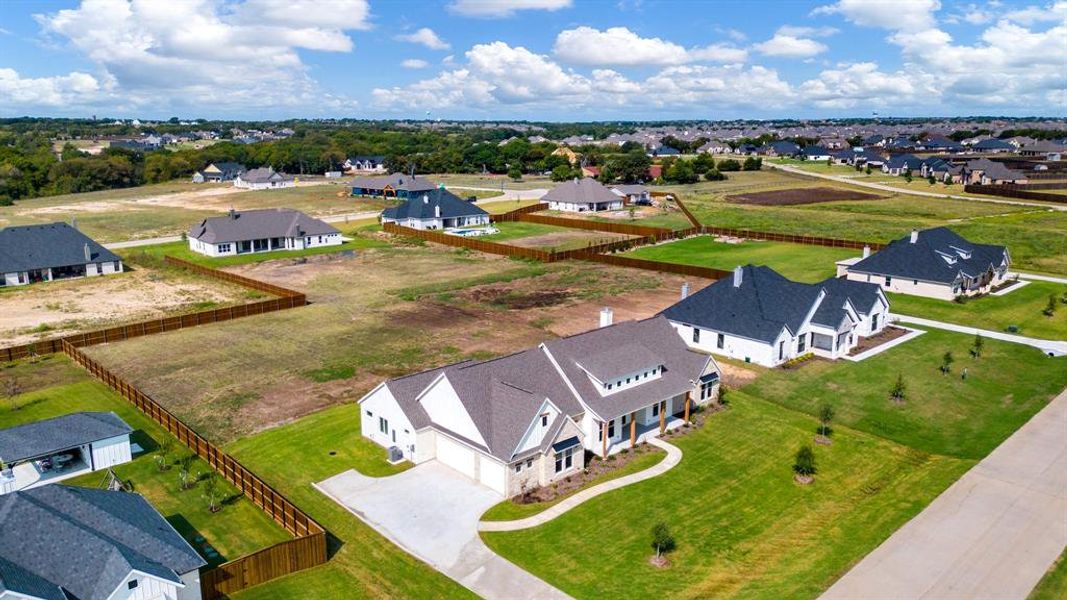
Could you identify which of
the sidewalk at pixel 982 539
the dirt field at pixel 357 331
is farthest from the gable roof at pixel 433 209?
the sidewalk at pixel 982 539

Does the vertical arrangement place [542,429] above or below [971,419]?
above

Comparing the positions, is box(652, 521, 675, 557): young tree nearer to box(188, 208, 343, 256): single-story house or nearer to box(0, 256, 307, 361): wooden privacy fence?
box(0, 256, 307, 361): wooden privacy fence

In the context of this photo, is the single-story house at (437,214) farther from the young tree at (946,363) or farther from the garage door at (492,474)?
the garage door at (492,474)

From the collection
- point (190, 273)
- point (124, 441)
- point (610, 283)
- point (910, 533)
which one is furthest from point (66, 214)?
point (910, 533)

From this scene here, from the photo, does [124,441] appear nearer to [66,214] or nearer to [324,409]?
[324,409]

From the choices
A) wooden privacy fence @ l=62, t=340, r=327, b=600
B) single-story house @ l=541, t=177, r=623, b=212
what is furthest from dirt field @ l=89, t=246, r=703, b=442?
single-story house @ l=541, t=177, r=623, b=212

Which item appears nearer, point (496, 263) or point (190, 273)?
point (190, 273)
